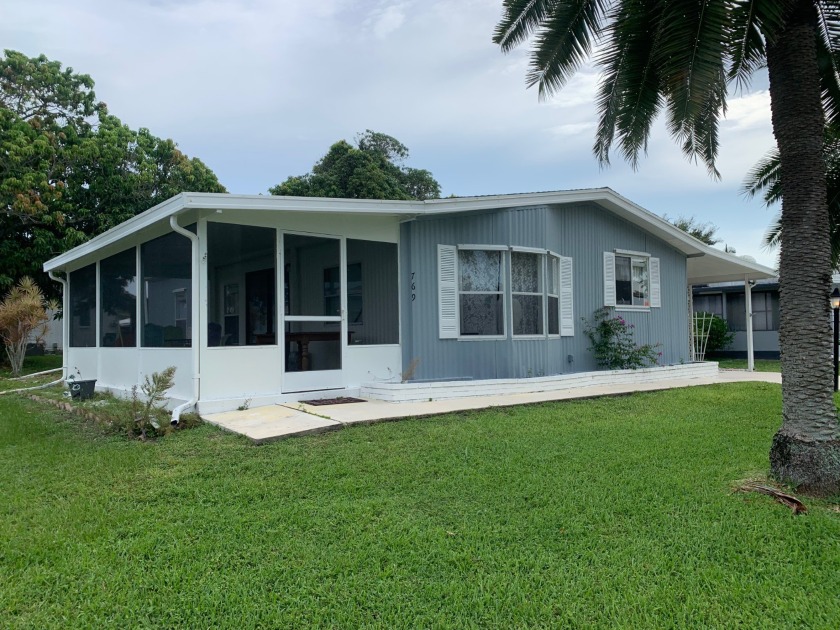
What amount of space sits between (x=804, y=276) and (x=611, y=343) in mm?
6620

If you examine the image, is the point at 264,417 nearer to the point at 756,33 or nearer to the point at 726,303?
the point at 756,33

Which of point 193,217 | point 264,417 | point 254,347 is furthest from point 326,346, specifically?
point 193,217

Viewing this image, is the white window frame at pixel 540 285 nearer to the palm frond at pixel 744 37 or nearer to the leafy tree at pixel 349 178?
the palm frond at pixel 744 37

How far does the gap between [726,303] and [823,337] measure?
1735 centimetres

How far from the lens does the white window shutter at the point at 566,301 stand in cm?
1029

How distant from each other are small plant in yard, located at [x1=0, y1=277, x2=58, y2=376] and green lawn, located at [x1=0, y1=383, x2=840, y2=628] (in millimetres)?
11423

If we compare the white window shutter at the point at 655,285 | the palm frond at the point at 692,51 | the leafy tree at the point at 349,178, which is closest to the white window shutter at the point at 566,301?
the white window shutter at the point at 655,285

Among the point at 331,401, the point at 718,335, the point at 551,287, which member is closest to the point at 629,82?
Result: the point at 551,287

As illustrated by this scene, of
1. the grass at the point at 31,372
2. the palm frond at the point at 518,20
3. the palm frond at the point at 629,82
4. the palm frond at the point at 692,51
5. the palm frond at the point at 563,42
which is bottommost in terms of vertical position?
the grass at the point at 31,372

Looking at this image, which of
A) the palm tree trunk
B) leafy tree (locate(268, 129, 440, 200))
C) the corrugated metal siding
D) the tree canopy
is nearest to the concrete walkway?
the corrugated metal siding

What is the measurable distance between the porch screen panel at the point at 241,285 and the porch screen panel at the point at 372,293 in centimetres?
118

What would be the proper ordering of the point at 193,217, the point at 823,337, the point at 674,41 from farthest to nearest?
the point at 193,217 < the point at 674,41 < the point at 823,337

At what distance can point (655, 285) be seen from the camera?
12.2 meters

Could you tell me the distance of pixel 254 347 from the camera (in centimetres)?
759
